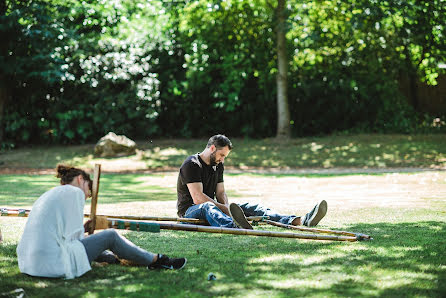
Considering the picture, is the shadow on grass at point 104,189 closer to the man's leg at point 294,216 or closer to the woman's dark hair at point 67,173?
the man's leg at point 294,216

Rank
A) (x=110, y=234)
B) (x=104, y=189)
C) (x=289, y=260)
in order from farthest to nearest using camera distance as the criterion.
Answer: (x=104, y=189) < (x=289, y=260) < (x=110, y=234)

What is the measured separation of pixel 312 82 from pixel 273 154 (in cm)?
478

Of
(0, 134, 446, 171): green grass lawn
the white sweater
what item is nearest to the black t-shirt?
the white sweater

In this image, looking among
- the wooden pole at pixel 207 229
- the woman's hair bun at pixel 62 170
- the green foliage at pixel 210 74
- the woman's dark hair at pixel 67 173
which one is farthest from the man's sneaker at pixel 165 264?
the green foliage at pixel 210 74

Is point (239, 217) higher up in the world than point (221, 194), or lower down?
lower down

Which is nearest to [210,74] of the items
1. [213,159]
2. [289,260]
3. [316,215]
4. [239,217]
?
[213,159]

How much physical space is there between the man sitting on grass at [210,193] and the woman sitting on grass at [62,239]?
2201mm

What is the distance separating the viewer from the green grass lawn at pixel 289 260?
4.89 meters

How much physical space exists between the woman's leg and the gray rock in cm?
1664

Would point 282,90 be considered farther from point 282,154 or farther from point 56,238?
point 56,238

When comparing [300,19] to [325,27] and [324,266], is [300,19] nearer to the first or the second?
[325,27]

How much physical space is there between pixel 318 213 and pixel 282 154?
44.9ft

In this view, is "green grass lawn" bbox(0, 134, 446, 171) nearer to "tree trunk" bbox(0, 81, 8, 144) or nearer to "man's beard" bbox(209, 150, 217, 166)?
"tree trunk" bbox(0, 81, 8, 144)

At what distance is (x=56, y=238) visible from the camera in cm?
520
